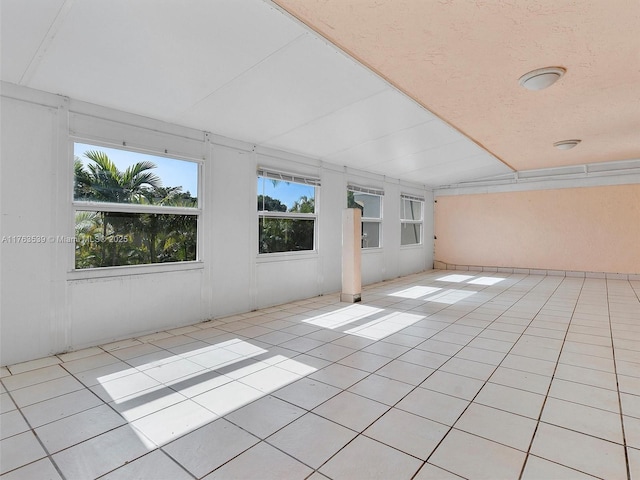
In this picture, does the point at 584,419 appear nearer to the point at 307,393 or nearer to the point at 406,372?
the point at 406,372

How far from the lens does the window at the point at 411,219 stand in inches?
345

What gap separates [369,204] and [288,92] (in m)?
4.63

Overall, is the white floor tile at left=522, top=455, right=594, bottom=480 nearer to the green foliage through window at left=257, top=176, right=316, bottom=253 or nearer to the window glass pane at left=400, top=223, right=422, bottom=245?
the green foliage through window at left=257, top=176, right=316, bottom=253

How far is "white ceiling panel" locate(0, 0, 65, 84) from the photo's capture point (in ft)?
6.69

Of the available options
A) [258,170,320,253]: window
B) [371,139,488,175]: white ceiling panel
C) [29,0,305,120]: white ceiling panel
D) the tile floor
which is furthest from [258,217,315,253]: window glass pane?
[29,0,305,120]: white ceiling panel

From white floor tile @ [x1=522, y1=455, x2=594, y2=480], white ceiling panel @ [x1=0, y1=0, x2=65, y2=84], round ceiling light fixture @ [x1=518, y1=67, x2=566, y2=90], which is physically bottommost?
white floor tile @ [x1=522, y1=455, x2=594, y2=480]

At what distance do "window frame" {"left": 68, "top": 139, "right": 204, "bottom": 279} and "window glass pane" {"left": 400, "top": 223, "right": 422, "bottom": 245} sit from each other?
5.72m

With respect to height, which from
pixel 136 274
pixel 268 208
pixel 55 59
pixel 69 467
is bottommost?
pixel 69 467

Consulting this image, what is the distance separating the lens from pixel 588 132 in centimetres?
507

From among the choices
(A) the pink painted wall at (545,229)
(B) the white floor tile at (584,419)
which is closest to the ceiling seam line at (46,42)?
(B) the white floor tile at (584,419)

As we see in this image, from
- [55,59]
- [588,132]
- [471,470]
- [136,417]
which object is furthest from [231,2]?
[588,132]

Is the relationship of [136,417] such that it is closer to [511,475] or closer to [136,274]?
[136,274]

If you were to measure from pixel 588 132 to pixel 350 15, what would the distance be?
15.7 feet

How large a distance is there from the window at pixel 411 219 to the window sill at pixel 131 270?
19.2 feet
